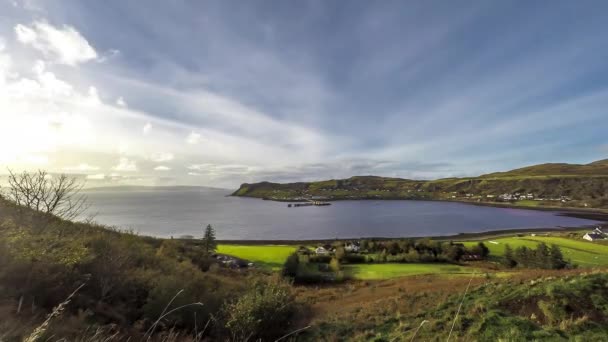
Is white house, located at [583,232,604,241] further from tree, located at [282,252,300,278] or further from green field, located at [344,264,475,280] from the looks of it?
tree, located at [282,252,300,278]

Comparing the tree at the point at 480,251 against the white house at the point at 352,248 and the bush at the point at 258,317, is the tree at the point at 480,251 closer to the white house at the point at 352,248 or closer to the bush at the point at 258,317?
the white house at the point at 352,248

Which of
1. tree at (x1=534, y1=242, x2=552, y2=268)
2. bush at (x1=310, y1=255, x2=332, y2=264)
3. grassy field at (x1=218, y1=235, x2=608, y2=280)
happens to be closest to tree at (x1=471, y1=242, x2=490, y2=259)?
grassy field at (x1=218, y1=235, x2=608, y2=280)

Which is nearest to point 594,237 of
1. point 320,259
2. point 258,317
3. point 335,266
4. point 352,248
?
point 352,248

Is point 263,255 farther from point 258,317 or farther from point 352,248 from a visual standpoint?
point 258,317

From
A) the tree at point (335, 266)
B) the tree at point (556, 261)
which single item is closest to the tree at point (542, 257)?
the tree at point (556, 261)

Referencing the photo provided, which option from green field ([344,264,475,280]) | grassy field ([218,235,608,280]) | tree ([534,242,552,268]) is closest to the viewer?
green field ([344,264,475,280])

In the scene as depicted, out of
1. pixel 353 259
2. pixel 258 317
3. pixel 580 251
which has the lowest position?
pixel 353 259

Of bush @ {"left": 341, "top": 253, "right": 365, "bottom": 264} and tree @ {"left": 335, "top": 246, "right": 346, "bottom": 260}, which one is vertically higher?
tree @ {"left": 335, "top": 246, "right": 346, "bottom": 260}

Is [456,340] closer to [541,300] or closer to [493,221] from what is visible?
[541,300]
